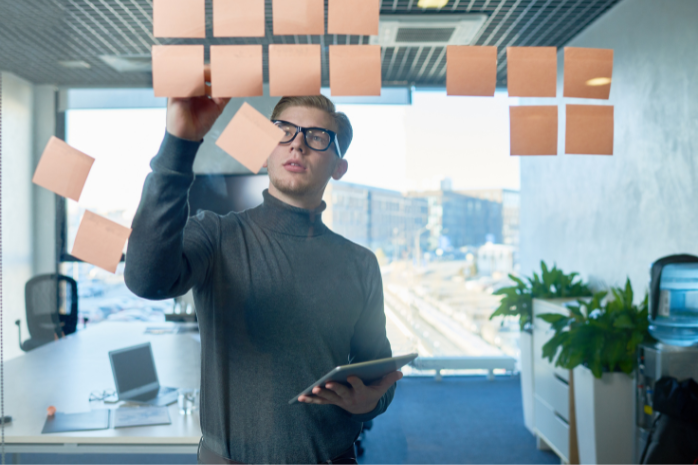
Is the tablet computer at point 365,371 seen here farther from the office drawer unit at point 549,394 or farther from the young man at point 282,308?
the office drawer unit at point 549,394

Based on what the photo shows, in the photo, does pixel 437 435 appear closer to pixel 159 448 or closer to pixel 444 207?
pixel 444 207

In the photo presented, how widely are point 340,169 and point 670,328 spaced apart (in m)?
1.58

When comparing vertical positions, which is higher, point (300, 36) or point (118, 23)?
point (118, 23)

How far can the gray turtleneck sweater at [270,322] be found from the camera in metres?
0.75

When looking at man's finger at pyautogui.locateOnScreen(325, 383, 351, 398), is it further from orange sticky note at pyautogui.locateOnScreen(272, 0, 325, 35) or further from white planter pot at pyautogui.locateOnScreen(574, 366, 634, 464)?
white planter pot at pyautogui.locateOnScreen(574, 366, 634, 464)

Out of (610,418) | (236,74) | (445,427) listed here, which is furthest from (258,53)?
(610,418)

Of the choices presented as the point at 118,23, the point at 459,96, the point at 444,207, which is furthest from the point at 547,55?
the point at 118,23

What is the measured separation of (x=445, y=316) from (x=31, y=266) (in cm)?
93

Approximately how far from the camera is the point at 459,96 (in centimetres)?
81

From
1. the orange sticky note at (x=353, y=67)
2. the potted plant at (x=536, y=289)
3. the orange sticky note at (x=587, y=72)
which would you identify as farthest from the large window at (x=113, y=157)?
the potted plant at (x=536, y=289)

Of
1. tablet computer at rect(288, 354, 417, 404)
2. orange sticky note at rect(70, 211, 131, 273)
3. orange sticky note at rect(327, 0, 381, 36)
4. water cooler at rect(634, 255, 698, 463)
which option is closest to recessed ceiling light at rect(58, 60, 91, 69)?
orange sticky note at rect(70, 211, 131, 273)

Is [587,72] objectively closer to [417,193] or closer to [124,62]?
[417,193]

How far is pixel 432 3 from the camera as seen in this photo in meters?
0.97

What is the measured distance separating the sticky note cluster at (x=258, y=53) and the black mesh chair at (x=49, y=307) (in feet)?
2.43
